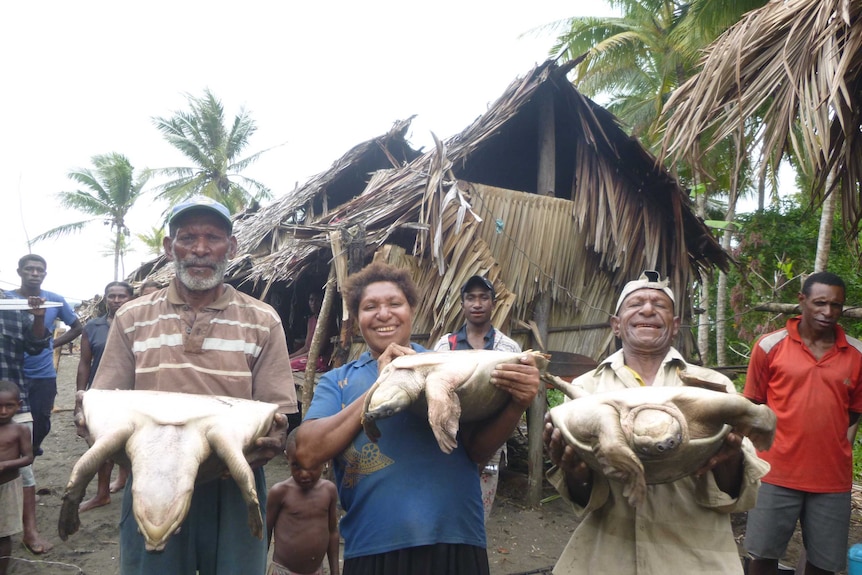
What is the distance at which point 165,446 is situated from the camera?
1562mm

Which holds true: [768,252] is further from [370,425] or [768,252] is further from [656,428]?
[370,425]

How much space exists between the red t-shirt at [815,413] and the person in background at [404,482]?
219cm

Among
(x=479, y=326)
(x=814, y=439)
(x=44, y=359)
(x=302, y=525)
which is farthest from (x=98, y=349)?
(x=814, y=439)

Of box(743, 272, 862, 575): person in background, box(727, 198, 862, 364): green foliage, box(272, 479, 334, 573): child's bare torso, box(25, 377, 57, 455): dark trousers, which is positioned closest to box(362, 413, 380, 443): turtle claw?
box(272, 479, 334, 573): child's bare torso

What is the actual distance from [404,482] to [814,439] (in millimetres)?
2488

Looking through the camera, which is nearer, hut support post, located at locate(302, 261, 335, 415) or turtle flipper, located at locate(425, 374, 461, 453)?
turtle flipper, located at locate(425, 374, 461, 453)

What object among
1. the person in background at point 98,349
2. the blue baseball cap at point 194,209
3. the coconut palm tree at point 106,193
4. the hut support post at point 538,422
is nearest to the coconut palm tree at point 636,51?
the hut support post at point 538,422

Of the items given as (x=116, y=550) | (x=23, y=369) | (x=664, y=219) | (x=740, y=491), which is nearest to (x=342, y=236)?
(x=23, y=369)

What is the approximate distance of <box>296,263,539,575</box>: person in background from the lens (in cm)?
166

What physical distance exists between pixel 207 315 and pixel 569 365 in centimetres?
403

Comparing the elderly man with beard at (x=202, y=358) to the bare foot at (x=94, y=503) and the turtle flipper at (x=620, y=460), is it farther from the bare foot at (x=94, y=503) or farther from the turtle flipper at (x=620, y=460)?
the bare foot at (x=94, y=503)

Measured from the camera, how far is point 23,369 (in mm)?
4340

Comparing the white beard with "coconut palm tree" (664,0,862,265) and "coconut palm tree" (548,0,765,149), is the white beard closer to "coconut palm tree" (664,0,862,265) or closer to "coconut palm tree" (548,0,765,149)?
"coconut palm tree" (664,0,862,265)

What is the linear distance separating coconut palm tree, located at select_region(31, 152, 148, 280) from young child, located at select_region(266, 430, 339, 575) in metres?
28.5
